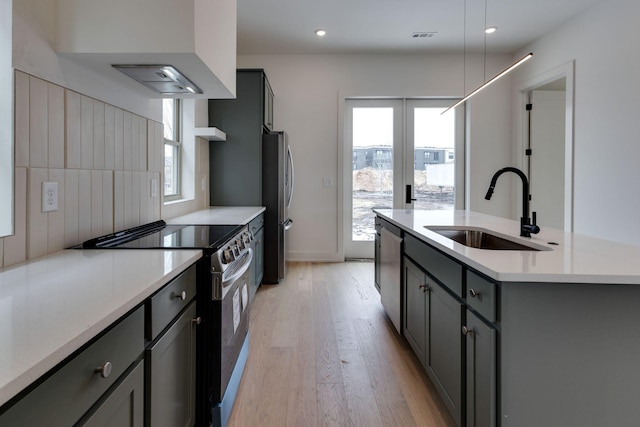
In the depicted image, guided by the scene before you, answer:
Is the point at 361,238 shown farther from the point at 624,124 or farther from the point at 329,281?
the point at 624,124

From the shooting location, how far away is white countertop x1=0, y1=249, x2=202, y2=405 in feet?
1.97

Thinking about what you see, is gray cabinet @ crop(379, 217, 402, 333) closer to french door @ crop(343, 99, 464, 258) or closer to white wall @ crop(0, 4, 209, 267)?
white wall @ crop(0, 4, 209, 267)

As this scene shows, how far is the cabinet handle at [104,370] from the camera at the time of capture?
0.79 m

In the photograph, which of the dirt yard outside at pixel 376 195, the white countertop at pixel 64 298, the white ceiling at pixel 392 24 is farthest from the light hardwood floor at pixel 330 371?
the white ceiling at pixel 392 24

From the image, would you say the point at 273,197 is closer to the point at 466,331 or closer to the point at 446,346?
the point at 446,346

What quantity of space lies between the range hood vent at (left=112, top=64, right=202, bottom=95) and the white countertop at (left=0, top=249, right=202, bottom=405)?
2.75 feet

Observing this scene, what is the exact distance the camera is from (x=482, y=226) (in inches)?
91.3

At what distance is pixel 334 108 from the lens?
5.02m

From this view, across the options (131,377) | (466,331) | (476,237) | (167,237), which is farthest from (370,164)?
(131,377)

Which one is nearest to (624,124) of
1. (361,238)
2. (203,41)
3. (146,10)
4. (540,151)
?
(540,151)

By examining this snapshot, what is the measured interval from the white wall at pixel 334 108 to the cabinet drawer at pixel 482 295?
3.71 m

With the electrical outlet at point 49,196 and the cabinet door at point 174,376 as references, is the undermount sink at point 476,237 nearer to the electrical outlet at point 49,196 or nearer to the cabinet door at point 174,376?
the cabinet door at point 174,376

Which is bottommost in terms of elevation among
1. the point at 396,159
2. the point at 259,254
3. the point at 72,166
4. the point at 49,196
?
the point at 259,254

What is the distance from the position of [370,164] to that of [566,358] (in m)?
4.19
